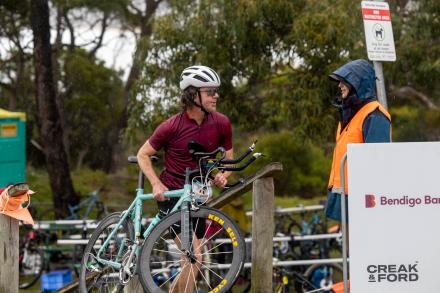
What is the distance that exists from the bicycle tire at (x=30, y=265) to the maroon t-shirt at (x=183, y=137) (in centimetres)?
699

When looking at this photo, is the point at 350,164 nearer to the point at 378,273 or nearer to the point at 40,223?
the point at 378,273

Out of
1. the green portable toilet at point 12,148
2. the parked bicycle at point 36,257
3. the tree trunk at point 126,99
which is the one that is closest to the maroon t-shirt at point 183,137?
the parked bicycle at point 36,257

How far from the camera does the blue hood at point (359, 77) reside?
6.06m

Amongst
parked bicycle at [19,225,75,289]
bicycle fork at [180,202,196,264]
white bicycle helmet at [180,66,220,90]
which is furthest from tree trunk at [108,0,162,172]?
bicycle fork at [180,202,196,264]

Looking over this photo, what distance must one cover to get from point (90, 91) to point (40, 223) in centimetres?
1116

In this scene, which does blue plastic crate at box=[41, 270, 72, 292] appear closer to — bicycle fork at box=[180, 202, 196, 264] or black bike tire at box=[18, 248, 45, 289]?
black bike tire at box=[18, 248, 45, 289]

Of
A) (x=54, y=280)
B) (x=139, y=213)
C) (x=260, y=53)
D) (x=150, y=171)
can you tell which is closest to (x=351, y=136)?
(x=150, y=171)

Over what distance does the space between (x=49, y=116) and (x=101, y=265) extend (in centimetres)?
1135

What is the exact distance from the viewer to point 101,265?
20.5ft

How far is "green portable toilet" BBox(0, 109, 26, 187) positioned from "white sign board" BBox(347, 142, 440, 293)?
904cm

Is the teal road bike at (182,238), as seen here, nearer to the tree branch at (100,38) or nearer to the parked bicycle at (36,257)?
the parked bicycle at (36,257)

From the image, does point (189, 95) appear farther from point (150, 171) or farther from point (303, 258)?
point (303, 258)

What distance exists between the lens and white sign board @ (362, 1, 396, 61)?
757 cm

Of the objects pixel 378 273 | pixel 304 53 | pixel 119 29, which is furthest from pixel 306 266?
pixel 119 29
